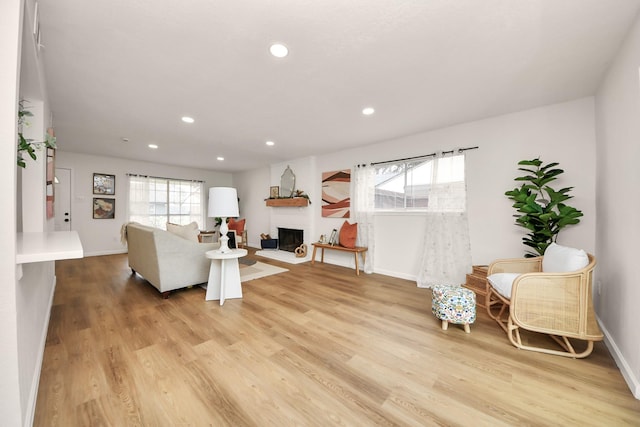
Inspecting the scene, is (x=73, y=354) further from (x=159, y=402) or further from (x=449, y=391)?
(x=449, y=391)

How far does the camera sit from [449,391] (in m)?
1.47

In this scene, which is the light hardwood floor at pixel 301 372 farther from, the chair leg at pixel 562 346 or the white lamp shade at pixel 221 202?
the white lamp shade at pixel 221 202

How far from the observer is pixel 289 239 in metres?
6.10

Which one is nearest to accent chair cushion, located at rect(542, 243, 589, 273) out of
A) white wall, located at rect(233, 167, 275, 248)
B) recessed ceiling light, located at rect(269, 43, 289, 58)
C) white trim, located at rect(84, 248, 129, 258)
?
recessed ceiling light, located at rect(269, 43, 289, 58)

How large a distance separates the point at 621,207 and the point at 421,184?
6.81 feet

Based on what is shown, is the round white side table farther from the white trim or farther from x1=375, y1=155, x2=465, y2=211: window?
the white trim

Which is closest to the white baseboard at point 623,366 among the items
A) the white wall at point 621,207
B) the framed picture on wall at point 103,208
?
the white wall at point 621,207

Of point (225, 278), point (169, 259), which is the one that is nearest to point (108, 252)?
point (169, 259)

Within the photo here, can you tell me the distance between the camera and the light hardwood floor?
130cm

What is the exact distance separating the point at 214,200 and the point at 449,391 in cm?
273

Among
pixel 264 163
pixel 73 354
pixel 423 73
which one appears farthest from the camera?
pixel 264 163

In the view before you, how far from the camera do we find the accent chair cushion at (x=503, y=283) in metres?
2.07

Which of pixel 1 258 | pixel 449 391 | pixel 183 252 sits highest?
pixel 1 258

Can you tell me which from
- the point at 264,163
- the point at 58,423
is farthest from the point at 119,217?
the point at 58,423
